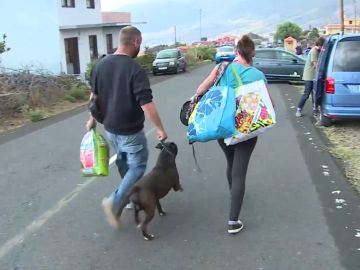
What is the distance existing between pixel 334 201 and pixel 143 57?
27777mm

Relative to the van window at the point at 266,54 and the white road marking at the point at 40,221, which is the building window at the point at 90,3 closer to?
the van window at the point at 266,54

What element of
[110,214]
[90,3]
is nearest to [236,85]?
[110,214]

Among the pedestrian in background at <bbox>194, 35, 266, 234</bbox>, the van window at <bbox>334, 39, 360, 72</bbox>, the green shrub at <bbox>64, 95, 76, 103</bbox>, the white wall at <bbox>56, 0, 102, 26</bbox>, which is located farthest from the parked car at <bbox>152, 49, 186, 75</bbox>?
the pedestrian in background at <bbox>194, 35, 266, 234</bbox>

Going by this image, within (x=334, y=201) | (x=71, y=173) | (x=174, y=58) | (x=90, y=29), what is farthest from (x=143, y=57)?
(x=334, y=201)

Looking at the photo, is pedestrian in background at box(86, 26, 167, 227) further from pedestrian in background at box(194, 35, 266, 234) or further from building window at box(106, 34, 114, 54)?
building window at box(106, 34, 114, 54)

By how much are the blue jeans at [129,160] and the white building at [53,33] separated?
20018mm

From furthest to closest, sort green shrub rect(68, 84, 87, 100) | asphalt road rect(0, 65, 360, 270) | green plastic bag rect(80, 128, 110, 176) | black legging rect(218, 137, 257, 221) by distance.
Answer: green shrub rect(68, 84, 87, 100) → green plastic bag rect(80, 128, 110, 176) → black legging rect(218, 137, 257, 221) → asphalt road rect(0, 65, 360, 270)

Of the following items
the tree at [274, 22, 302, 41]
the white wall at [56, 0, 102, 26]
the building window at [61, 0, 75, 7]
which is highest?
the building window at [61, 0, 75, 7]

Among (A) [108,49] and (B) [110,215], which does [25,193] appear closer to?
(B) [110,215]

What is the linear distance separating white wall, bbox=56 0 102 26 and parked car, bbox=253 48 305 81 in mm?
12930

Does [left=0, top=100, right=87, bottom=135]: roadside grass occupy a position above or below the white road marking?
below

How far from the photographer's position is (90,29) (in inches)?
1329

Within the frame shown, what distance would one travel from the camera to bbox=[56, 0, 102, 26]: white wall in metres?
30.0

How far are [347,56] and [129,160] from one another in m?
6.09
